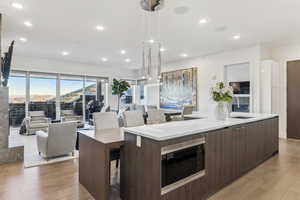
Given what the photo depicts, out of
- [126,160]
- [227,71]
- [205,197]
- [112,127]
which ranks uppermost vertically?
[227,71]

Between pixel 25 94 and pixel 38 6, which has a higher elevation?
pixel 38 6

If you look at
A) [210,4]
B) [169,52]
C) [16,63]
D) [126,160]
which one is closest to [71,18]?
[210,4]

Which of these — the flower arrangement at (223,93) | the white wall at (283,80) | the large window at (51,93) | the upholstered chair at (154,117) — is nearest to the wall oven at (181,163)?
the flower arrangement at (223,93)

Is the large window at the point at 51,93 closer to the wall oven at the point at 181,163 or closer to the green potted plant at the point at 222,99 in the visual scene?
the green potted plant at the point at 222,99

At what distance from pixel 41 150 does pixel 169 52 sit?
5092 millimetres

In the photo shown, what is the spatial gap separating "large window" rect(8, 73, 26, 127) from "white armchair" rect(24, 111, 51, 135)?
0.65 m

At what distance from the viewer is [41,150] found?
390 cm

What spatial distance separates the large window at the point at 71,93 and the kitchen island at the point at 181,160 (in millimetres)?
7143

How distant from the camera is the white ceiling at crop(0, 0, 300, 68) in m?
3.24

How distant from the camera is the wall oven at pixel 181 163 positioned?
185 centimetres

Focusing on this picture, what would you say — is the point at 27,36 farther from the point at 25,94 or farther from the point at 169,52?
the point at 169,52

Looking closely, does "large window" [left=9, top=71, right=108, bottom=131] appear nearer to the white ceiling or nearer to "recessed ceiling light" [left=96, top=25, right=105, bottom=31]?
the white ceiling


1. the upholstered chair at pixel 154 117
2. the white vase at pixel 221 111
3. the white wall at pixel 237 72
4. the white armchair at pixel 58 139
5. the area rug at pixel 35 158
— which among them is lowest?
the area rug at pixel 35 158

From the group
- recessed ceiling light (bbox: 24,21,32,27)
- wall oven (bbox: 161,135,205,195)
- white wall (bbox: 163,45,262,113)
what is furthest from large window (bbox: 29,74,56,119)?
wall oven (bbox: 161,135,205,195)
